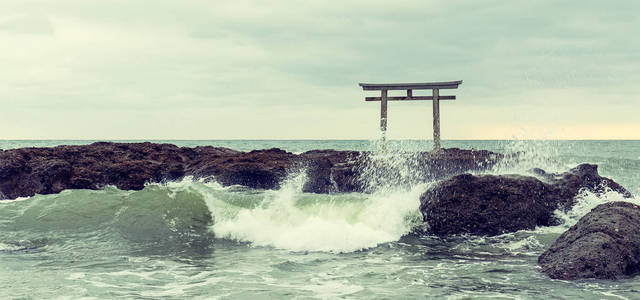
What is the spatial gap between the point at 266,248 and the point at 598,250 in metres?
4.97

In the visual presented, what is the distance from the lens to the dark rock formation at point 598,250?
629 centimetres

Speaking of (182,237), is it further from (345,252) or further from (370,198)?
(370,198)

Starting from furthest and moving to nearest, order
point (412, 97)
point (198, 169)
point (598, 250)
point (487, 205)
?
point (412, 97) < point (198, 169) < point (487, 205) < point (598, 250)

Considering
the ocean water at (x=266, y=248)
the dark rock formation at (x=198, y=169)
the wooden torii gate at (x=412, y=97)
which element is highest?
the wooden torii gate at (x=412, y=97)

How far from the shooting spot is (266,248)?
28.9 ft

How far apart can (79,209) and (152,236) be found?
2410mm

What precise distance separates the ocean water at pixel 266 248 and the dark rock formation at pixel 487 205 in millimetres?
272

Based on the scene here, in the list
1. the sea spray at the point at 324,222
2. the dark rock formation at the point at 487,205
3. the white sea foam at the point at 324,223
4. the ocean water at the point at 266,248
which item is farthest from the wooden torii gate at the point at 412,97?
the dark rock formation at the point at 487,205

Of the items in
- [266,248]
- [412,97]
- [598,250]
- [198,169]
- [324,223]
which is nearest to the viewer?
[598,250]

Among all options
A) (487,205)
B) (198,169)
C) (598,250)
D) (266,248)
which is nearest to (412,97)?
(198,169)

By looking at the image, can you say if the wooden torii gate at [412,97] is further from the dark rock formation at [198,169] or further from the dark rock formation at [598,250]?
the dark rock formation at [598,250]

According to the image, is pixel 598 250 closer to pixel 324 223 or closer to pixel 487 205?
pixel 487 205

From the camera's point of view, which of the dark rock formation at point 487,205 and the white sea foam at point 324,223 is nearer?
the white sea foam at point 324,223

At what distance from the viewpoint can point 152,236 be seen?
9.66 m
